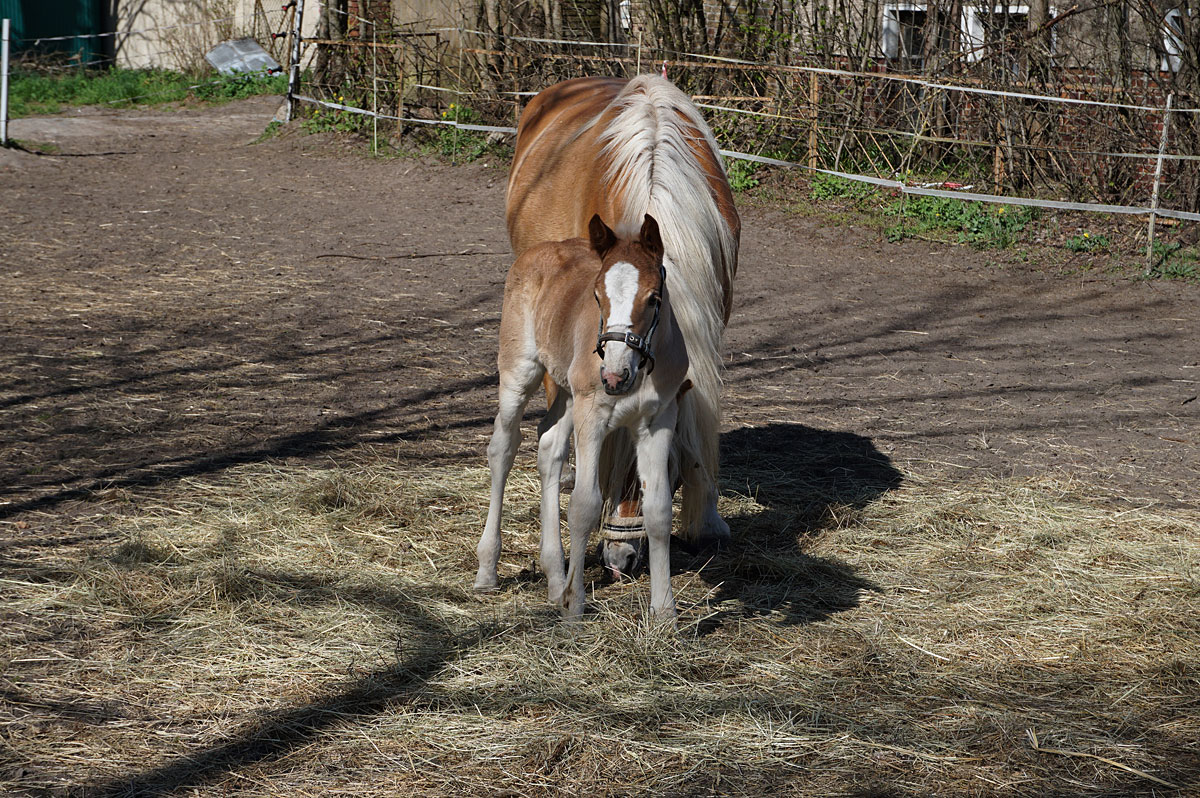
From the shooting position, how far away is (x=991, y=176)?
39.8 feet

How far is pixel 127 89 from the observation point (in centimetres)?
2045

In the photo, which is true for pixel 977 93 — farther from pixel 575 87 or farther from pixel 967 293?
pixel 575 87

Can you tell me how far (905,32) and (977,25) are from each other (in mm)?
1351

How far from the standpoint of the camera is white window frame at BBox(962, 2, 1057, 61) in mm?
12320

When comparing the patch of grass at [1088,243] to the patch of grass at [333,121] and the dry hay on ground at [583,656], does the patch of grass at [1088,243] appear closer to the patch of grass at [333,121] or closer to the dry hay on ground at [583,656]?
the dry hay on ground at [583,656]

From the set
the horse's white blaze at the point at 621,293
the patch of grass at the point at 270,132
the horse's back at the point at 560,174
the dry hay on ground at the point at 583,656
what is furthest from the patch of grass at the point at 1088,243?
the patch of grass at the point at 270,132

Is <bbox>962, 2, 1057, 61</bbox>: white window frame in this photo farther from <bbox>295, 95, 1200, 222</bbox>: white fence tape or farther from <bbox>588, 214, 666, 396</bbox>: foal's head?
<bbox>588, 214, 666, 396</bbox>: foal's head

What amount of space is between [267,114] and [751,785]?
57.1ft

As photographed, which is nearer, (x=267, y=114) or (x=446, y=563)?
(x=446, y=563)

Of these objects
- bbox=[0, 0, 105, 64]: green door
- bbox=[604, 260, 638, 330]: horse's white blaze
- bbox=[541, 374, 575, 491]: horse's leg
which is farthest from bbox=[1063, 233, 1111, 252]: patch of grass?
bbox=[0, 0, 105, 64]: green door

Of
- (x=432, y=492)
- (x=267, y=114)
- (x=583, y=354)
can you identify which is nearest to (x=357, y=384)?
(x=432, y=492)

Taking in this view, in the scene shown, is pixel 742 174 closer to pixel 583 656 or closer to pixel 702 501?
pixel 702 501

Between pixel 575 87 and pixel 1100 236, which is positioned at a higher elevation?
pixel 575 87

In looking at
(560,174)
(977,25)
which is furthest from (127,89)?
(560,174)
